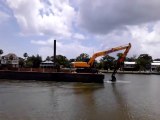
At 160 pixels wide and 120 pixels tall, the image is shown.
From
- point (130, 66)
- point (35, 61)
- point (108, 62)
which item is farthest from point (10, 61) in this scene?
point (130, 66)

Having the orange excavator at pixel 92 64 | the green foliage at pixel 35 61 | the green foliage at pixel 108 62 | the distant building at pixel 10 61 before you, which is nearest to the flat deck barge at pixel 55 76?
the orange excavator at pixel 92 64

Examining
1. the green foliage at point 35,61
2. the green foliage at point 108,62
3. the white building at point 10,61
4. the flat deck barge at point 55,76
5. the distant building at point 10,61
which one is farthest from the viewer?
the green foliage at point 108,62

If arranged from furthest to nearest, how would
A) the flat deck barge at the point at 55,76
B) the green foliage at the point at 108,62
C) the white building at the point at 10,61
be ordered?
the green foliage at the point at 108,62, the white building at the point at 10,61, the flat deck barge at the point at 55,76

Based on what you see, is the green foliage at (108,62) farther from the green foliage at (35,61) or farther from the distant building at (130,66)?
the green foliage at (35,61)

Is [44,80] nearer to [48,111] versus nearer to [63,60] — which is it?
[48,111]

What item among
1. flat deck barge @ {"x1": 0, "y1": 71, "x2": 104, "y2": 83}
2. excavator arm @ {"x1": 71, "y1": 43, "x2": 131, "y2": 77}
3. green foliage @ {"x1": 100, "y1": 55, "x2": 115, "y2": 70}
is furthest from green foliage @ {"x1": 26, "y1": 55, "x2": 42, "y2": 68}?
excavator arm @ {"x1": 71, "y1": 43, "x2": 131, "y2": 77}

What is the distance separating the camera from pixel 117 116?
25047 millimetres

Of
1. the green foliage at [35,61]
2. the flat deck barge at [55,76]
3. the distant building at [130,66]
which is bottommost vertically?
the flat deck barge at [55,76]

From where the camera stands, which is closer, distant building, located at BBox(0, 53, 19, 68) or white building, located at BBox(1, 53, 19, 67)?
distant building, located at BBox(0, 53, 19, 68)

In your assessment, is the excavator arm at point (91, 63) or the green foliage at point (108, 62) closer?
the excavator arm at point (91, 63)

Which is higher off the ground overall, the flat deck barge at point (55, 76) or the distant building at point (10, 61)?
the distant building at point (10, 61)

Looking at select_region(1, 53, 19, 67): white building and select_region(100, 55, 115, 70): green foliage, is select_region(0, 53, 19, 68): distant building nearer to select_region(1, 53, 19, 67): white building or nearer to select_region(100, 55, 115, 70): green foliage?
select_region(1, 53, 19, 67): white building

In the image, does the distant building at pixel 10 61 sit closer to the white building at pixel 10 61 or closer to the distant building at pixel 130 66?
the white building at pixel 10 61

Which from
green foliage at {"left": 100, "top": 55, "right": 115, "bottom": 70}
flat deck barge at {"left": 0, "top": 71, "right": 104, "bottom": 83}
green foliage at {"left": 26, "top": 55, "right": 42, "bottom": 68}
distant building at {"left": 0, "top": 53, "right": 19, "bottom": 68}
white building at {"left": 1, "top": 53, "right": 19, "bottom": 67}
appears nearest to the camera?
flat deck barge at {"left": 0, "top": 71, "right": 104, "bottom": 83}
